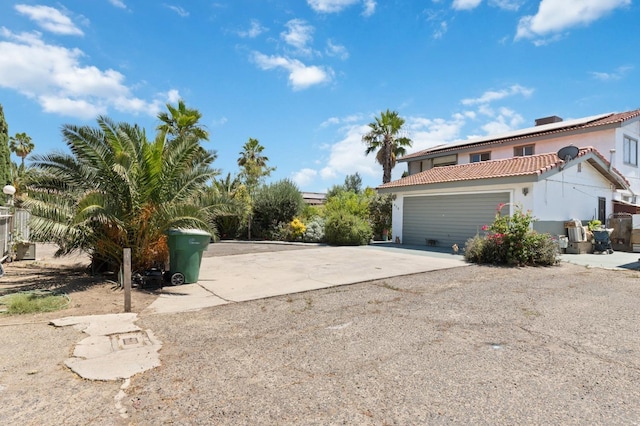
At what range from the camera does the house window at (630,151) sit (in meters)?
20.9

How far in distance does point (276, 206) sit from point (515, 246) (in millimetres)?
14571

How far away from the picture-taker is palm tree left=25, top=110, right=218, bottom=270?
26.1 feet

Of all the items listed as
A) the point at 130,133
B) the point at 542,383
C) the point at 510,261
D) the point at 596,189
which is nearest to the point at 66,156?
the point at 130,133

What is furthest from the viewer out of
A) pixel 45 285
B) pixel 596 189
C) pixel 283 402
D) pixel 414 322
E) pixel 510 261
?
pixel 596 189

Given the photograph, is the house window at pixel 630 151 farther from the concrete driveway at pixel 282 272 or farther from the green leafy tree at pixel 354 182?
the green leafy tree at pixel 354 182

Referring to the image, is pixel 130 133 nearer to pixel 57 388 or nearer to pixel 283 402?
pixel 57 388

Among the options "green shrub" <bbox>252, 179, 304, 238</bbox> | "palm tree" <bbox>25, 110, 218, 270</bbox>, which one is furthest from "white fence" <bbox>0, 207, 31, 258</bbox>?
"green shrub" <bbox>252, 179, 304, 238</bbox>

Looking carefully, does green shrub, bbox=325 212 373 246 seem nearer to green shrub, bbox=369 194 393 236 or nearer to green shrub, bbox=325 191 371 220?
green shrub, bbox=325 191 371 220

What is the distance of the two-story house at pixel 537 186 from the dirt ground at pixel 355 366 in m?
8.77

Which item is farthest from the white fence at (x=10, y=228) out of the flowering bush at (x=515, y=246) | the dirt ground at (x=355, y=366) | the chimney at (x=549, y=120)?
the chimney at (x=549, y=120)

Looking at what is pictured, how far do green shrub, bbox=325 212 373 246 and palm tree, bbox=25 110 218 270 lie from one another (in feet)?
33.8

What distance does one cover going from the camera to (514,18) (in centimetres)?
1159

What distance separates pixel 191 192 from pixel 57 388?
20.1 ft

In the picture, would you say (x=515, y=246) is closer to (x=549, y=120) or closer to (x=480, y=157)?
(x=480, y=157)
